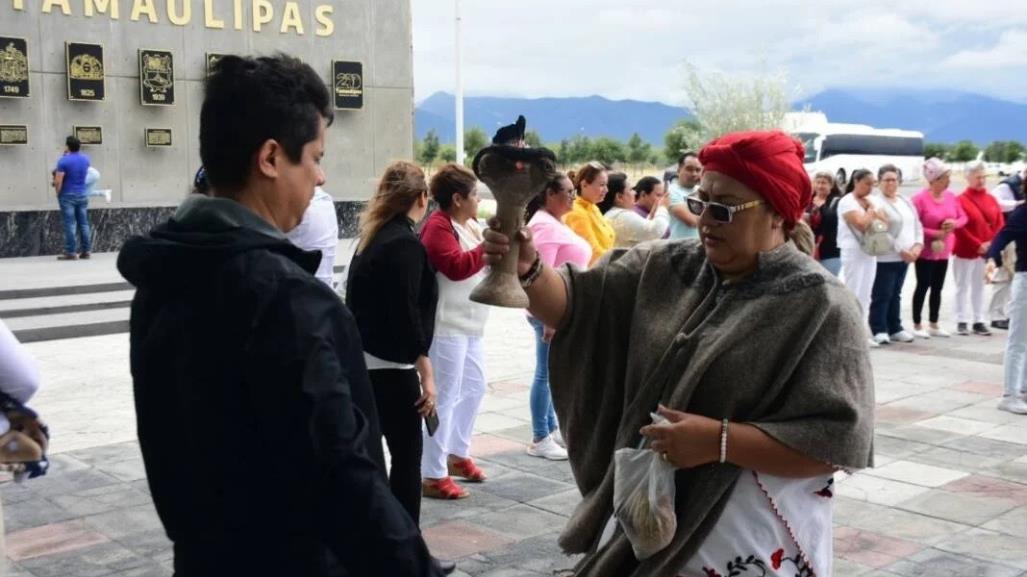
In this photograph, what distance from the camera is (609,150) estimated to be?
234ft

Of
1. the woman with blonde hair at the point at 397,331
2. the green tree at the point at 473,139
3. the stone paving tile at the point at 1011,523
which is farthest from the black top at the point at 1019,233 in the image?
the green tree at the point at 473,139

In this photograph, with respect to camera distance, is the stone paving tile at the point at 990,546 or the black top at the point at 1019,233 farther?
the black top at the point at 1019,233

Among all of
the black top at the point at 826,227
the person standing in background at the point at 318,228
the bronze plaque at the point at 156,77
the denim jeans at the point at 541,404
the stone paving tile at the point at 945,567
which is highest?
the bronze plaque at the point at 156,77

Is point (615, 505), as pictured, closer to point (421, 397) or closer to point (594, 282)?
point (594, 282)

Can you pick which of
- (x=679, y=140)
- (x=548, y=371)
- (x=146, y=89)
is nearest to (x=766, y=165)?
(x=548, y=371)

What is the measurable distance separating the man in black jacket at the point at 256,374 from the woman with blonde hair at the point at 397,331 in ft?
9.18

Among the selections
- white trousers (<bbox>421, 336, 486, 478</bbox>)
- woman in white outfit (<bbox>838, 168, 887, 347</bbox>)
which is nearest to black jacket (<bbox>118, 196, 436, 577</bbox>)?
white trousers (<bbox>421, 336, 486, 478</bbox>)

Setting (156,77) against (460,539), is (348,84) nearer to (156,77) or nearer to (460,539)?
(156,77)

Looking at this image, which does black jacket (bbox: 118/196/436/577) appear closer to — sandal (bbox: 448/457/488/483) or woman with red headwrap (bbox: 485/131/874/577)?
woman with red headwrap (bbox: 485/131/874/577)

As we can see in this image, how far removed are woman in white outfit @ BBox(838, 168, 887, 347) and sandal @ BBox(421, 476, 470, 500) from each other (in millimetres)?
6039

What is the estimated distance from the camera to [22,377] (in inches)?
113

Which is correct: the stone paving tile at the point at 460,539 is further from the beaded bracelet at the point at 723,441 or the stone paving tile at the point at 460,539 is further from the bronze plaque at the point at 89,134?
the bronze plaque at the point at 89,134

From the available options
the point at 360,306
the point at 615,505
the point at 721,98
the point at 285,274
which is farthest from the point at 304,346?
the point at 721,98

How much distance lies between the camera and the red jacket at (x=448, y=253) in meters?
5.54
